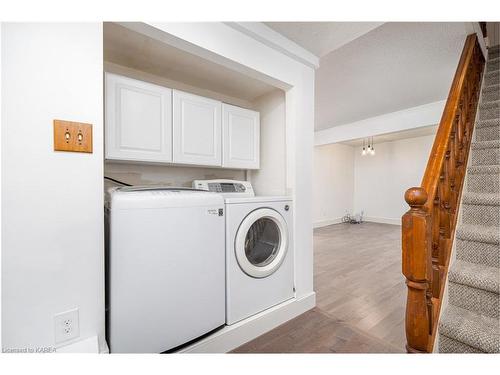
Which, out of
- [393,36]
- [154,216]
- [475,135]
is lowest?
[154,216]

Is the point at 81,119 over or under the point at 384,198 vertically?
over

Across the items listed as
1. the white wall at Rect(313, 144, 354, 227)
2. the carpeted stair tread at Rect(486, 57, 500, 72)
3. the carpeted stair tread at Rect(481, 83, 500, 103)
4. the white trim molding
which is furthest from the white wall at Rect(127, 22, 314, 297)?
the white wall at Rect(313, 144, 354, 227)

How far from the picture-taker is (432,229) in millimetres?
1075

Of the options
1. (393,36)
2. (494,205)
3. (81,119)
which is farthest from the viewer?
(393,36)

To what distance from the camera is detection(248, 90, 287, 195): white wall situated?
6.97 ft

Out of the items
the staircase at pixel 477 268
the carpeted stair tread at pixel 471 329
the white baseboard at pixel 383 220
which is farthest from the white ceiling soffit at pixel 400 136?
the carpeted stair tread at pixel 471 329

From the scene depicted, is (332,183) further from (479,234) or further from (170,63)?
(170,63)

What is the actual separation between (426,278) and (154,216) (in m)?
1.27

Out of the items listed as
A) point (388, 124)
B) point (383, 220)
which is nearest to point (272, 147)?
point (388, 124)

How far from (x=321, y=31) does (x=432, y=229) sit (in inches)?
59.8

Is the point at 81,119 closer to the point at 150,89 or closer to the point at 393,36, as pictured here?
the point at 150,89

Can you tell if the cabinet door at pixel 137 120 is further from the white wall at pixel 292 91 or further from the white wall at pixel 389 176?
the white wall at pixel 389 176

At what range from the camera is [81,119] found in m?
1.07
